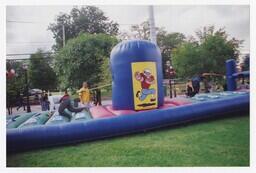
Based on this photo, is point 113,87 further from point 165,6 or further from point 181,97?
point 165,6

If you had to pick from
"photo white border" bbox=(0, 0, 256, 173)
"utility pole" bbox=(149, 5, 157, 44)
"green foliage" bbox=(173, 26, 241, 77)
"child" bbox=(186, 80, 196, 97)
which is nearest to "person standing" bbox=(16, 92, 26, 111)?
"photo white border" bbox=(0, 0, 256, 173)

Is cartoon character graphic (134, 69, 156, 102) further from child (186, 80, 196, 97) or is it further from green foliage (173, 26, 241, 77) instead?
child (186, 80, 196, 97)

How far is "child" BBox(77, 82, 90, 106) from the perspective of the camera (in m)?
3.57

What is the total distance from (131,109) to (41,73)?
1029 mm

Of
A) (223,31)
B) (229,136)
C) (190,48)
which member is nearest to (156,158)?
(229,136)

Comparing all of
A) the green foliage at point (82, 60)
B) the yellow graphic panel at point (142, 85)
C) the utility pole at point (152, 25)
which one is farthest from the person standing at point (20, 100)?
the utility pole at point (152, 25)

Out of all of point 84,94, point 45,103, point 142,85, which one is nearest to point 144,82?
point 142,85

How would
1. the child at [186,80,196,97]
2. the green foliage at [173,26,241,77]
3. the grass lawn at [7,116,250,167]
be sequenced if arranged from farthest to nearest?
the child at [186,80,196,97] → the green foliage at [173,26,241,77] → the grass lawn at [7,116,250,167]

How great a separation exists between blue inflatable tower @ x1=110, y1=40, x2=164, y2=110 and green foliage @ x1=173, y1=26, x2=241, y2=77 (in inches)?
9.6

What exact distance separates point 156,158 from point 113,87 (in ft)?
2.94

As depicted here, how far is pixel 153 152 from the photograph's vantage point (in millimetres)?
3297

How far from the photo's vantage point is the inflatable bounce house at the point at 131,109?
10.8ft
